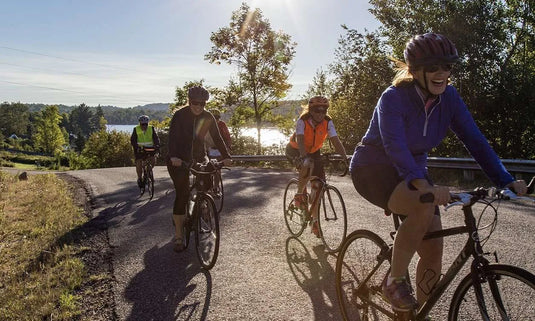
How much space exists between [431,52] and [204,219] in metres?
3.79

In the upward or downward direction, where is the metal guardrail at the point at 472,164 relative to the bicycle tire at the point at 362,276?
upward

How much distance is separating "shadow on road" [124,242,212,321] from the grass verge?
0.62m

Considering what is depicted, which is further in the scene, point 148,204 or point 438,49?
point 148,204

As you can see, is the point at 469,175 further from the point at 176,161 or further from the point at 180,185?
the point at 176,161

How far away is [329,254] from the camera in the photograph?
5.57 m

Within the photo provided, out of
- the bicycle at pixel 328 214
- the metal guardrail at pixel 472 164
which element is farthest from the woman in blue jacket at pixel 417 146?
the metal guardrail at pixel 472 164

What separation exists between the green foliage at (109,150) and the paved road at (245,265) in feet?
138

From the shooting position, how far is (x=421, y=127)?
2.62 metres

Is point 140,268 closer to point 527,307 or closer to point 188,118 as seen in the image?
point 188,118

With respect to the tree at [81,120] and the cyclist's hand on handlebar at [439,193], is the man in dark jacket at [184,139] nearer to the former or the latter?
the cyclist's hand on handlebar at [439,193]

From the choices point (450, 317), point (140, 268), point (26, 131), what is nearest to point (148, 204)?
point (140, 268)

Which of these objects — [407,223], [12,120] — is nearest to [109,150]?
[407,223]

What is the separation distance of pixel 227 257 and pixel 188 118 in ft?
6.37

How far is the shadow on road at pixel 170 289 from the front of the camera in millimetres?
3992
